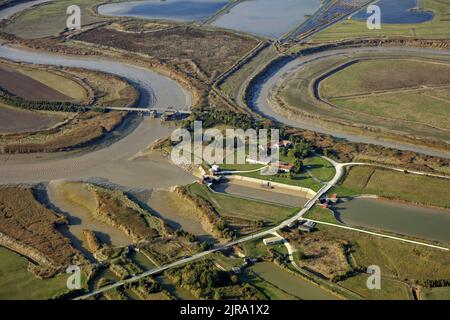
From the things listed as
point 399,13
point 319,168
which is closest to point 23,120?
point 319,168

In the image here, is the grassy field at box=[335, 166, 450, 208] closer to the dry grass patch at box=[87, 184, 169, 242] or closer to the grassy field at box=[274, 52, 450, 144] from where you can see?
the grassy field at box=[274, 52, 450, 144]

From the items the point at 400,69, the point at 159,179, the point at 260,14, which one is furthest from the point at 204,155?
the point at 260,14

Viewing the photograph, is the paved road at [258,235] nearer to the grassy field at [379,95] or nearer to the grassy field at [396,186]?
the grassy field at [396,186]

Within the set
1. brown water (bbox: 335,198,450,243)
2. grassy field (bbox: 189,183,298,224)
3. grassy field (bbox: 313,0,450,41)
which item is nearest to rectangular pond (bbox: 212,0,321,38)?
grassy field (bbox: 313,0,450,41)

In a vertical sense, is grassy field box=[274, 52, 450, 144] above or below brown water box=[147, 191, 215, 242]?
above

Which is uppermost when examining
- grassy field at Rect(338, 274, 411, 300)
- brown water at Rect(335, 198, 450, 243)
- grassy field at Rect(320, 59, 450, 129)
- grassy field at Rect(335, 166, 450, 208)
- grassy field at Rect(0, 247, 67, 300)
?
grassy field at Rect(320, 59, 450, 129)

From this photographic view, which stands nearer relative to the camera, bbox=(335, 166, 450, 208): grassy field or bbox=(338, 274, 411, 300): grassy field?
bbox=(338, 274, 411, 300): grassy field

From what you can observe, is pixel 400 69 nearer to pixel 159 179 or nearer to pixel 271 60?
pixel 271 60

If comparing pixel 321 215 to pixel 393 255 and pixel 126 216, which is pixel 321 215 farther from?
pixel 126 216
